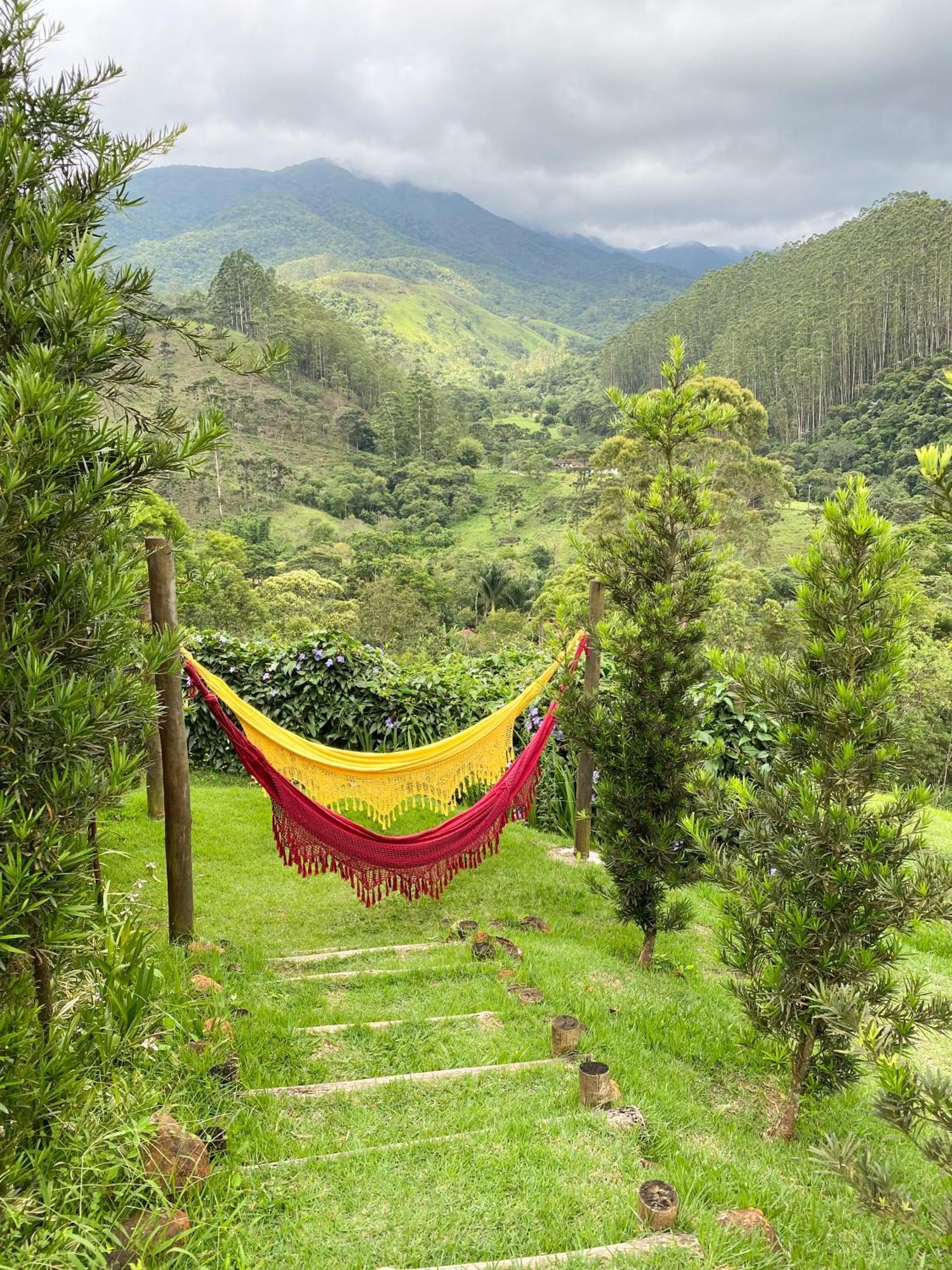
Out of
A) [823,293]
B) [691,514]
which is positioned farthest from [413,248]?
[691,514]

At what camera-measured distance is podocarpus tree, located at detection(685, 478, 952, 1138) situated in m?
1.41

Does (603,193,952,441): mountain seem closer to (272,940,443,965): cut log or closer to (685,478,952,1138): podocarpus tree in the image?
(272,940,443,965): cut log

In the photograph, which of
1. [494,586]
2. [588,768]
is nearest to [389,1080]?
[588,768]

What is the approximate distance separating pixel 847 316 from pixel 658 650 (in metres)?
34.1

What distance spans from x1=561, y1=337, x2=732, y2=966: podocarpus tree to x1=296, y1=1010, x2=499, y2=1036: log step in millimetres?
590

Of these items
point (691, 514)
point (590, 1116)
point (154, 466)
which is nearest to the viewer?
point (154, 466)

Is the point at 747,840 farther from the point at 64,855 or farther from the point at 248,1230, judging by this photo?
the point at 64,855

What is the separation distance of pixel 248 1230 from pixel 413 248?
127 metres

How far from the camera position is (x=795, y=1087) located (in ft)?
5.19

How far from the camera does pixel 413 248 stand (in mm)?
112812

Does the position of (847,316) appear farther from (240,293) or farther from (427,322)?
(427,322)

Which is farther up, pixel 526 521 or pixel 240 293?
pixel 240 293

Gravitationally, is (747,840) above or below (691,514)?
below

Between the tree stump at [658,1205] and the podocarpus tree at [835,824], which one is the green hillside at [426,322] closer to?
the podocarpus tree at [835,824]
